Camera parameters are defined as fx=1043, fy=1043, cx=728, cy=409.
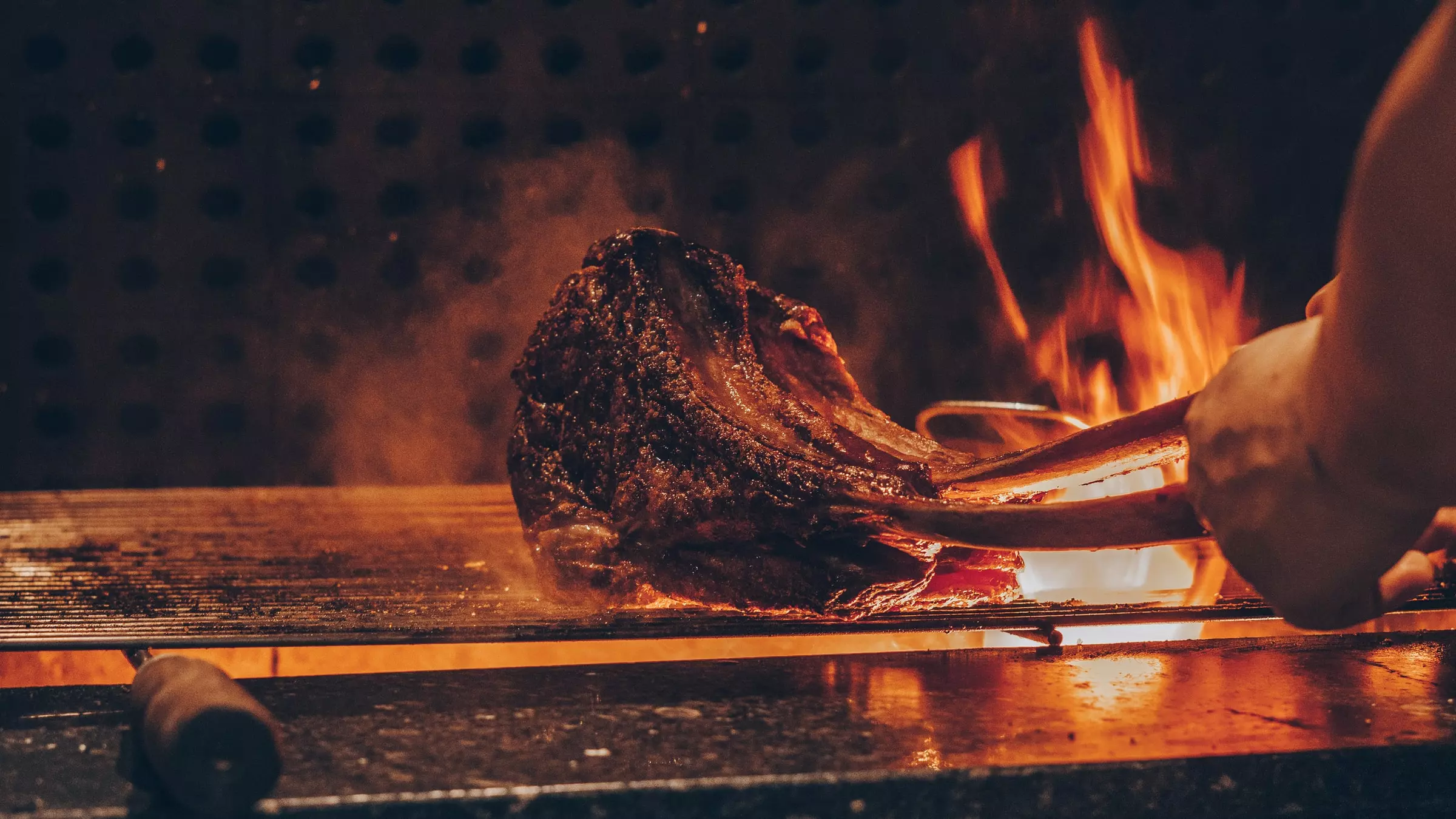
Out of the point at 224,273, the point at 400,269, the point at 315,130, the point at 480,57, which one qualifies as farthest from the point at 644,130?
the point at 224,273

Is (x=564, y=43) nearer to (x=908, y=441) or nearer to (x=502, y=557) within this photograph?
(x=502, y=557)

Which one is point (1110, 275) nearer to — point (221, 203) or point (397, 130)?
point (397, 130)

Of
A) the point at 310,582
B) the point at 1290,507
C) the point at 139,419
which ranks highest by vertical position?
the point at 139,419

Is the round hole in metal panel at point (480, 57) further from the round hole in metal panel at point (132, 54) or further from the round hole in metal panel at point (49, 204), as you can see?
the round hole in metal panel at point (49, 204)

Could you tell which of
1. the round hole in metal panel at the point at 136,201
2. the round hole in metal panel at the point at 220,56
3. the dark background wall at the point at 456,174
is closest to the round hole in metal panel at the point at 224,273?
the dark background wall at the point at 456,174

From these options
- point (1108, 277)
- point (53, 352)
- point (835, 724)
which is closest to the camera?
point (835, 724)

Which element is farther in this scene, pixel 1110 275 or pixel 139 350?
pixel 1110 275
